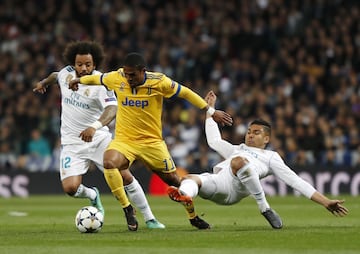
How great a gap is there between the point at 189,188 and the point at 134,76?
1367 millimetres

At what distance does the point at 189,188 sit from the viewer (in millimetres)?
10422

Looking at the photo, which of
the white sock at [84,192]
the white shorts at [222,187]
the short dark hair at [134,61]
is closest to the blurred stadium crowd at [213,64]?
the white sock at [84,192]

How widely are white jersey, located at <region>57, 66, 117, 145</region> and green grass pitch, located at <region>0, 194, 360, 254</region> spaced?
3.96ft

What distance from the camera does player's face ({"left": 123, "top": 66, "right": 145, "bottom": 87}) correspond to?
1057 cm

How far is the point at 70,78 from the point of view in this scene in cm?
1223

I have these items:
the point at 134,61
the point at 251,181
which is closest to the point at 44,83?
the point at 134,61

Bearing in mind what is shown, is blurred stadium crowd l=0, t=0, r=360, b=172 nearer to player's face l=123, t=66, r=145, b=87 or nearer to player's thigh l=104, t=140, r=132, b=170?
player's thigh l=104, t=140, r=132, b=170

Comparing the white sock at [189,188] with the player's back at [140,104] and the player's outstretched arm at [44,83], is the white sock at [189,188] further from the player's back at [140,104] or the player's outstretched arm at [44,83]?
the player's outstretched arm at [44,83]

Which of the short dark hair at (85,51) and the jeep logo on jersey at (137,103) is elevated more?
the short dark hair at (85,51)

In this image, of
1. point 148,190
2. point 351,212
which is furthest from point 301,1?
point 351,212

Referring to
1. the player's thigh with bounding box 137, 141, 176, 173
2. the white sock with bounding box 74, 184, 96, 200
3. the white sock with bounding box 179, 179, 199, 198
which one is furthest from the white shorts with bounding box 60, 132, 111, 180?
the white sock with bounding box 179, 179, 199, 198

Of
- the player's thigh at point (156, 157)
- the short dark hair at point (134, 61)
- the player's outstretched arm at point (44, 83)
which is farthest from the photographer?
the player's outstretched arm at point (44, 83)

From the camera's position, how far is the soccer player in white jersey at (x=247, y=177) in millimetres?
10641

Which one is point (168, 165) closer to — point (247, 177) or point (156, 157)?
point (156, 157)
